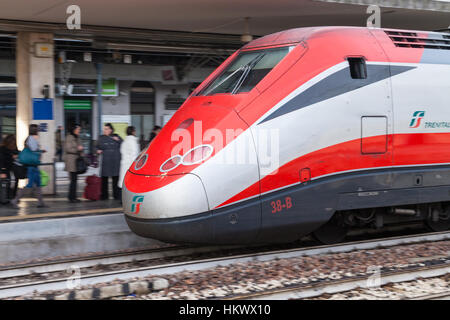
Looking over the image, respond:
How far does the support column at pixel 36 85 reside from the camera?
12.4 metres

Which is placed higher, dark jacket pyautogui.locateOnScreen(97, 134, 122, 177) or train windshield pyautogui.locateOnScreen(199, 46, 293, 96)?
train windshield pyautogui.locateOnScreen(199, 46, 293, 96)

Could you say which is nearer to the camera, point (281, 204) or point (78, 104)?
point (281, 204)

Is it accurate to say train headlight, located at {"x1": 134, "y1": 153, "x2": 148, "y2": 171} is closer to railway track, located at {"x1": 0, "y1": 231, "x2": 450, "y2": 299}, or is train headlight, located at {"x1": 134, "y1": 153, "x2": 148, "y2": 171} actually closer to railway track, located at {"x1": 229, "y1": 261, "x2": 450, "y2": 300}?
railway track, located at {"x1": 0, "y1": 231, "x2": 450, "y2": 299}

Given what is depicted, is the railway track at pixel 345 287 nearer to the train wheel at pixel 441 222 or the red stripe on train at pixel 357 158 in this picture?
the red stripe on train at pixel 357 158

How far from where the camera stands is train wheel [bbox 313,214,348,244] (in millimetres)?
8281

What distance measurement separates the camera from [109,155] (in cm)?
1122

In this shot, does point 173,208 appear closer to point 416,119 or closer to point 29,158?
point 416,119

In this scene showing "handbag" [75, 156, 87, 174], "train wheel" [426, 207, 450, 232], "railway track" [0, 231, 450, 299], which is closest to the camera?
"railway track" [0, 231, 450, 299]

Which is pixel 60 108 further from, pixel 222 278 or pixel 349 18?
pixel 222 278

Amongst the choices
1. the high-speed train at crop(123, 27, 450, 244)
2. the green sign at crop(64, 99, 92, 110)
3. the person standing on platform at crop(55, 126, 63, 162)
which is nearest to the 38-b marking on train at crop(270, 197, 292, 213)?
the high-speed train at crop(123, 27, 450, 244)

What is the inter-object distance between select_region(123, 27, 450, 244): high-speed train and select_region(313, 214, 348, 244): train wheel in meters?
0.02

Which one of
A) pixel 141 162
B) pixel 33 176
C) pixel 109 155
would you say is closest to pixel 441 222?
pixel 141 162

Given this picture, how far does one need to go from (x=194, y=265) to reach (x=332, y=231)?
2336mm
